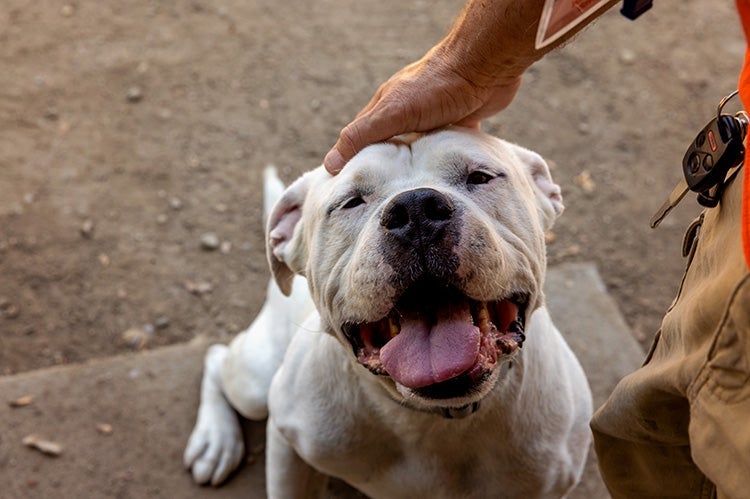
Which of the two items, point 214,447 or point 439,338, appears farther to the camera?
point 214,447

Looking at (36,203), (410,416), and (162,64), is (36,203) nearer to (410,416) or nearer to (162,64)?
(162,64)

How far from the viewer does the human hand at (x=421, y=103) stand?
2.23 meters

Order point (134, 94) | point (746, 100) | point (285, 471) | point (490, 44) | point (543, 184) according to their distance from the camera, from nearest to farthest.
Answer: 1. point (746, 100)
2. point (490, 44)
3. point (543, 184)
4. point (285, 471)
5. point (134, 94)

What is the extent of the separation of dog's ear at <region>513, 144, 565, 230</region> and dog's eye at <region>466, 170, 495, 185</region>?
0.87ft

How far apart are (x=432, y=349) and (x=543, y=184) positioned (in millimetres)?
765

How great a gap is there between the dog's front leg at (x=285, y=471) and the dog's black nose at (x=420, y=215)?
110cm

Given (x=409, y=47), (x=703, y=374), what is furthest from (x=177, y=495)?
(x=409, y=47)

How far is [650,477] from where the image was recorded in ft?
6.43

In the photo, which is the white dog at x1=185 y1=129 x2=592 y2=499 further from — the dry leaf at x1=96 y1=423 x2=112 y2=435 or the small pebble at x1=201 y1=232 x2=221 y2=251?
the small pebble at x1=201 y1=232 x2=221 y2=251

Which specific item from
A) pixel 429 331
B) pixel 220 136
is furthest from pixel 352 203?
pixel 220 136

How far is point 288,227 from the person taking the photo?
2.45 m

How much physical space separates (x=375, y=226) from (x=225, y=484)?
1778mm

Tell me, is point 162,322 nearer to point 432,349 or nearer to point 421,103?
point 421,103

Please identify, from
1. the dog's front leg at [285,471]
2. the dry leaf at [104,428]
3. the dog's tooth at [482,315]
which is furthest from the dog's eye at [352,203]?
the dry leaf at [104,428]
